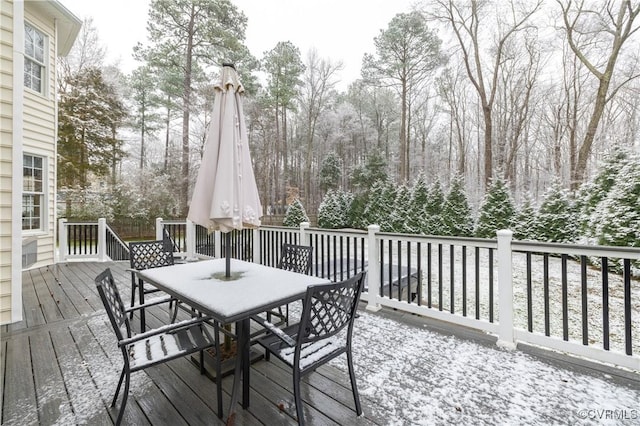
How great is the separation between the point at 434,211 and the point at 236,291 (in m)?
10.5

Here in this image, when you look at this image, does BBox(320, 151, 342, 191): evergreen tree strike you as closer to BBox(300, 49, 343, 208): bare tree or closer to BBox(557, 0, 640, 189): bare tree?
BBox(300, 49, 343, 208): bare tree

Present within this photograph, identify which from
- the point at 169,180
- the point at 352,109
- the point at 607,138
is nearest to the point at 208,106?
the point at 169,180

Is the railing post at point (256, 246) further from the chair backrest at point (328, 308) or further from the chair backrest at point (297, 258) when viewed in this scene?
the chair backrest at point (328, 308)

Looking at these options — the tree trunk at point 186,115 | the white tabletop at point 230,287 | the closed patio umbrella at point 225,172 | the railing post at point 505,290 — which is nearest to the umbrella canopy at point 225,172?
the closed patio umbrella at point 225,172

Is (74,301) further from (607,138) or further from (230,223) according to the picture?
(607,138)

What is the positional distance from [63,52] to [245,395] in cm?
966

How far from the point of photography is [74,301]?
387 cm

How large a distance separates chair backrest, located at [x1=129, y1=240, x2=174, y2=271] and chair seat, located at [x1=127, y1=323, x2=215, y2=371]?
5.92 feet

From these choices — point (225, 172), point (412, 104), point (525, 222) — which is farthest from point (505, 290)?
point (412, 104)

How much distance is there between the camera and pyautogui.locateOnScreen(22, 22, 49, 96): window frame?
A: 5.51 metres

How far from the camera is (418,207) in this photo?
1177cm

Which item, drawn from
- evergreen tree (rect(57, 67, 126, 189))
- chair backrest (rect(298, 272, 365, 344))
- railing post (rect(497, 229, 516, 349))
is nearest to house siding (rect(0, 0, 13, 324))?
chair backrest (rect(298, 272, 365, 344))

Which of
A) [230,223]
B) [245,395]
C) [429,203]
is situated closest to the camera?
[245,395]

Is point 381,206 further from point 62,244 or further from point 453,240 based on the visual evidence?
point 62,244
